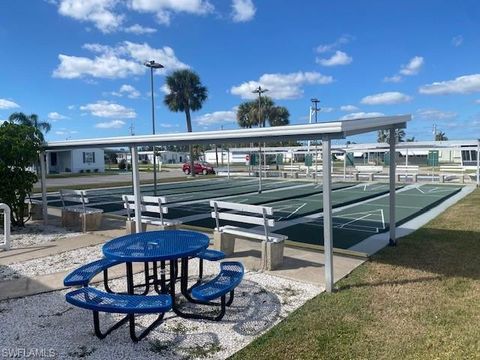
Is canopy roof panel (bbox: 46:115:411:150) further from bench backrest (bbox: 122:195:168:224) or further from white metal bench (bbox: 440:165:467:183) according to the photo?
white metal bench (bbox: 440:165:467:183)

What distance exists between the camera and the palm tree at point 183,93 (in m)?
39.9

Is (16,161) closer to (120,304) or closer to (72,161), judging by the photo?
(120,304)

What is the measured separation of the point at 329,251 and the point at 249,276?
1346mm

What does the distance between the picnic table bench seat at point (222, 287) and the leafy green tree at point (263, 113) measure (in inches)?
2120

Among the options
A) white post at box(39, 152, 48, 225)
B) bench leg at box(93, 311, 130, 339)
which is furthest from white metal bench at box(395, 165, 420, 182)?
bench leg at box(93, 311, 130, 339)

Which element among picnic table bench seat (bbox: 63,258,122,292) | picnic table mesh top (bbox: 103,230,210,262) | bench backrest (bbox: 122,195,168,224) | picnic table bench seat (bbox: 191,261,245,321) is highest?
bench backrest (bbox: 122,195,168,224)

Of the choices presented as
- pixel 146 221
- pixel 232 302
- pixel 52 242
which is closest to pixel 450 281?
pixel 232 302

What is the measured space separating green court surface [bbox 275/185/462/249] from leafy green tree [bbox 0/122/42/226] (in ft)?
21.2

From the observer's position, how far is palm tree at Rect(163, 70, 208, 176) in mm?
39938

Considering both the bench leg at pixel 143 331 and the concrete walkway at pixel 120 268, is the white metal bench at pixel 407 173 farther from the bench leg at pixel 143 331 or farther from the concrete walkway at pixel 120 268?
the bench leg at pixel 143 331

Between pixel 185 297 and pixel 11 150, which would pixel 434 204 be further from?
pixel 11 150

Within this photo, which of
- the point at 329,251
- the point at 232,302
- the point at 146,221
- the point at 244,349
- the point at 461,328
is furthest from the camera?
the point at 146,221

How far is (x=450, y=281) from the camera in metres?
5.44

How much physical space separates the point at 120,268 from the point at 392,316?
410cm
